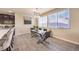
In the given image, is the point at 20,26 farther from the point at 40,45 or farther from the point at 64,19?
the point at 64,19

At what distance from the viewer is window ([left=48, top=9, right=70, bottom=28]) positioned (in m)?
2.28

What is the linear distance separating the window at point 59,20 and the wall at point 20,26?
19.7 inches

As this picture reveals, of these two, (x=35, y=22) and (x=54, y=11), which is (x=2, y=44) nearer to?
(x=35, y=22)

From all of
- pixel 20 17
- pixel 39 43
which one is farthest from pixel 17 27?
pixel 39 43

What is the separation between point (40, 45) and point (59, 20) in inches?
25.8

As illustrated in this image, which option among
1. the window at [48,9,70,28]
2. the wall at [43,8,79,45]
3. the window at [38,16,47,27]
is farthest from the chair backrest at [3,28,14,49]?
the wall at [43,8,79,45]

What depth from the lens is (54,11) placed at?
2.32 metres

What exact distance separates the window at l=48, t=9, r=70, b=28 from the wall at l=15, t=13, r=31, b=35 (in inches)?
19.7

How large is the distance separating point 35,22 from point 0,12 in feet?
2.42

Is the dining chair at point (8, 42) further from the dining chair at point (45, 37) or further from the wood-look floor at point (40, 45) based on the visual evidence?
the dining chair at point (45, 37)

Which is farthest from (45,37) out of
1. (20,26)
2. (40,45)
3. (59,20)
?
(20,26)

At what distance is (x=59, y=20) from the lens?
2377 mm

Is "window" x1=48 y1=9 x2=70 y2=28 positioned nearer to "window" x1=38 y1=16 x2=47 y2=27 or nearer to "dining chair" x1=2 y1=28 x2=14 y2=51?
"window" x1=38 y1=16 x2=47 y2=27
